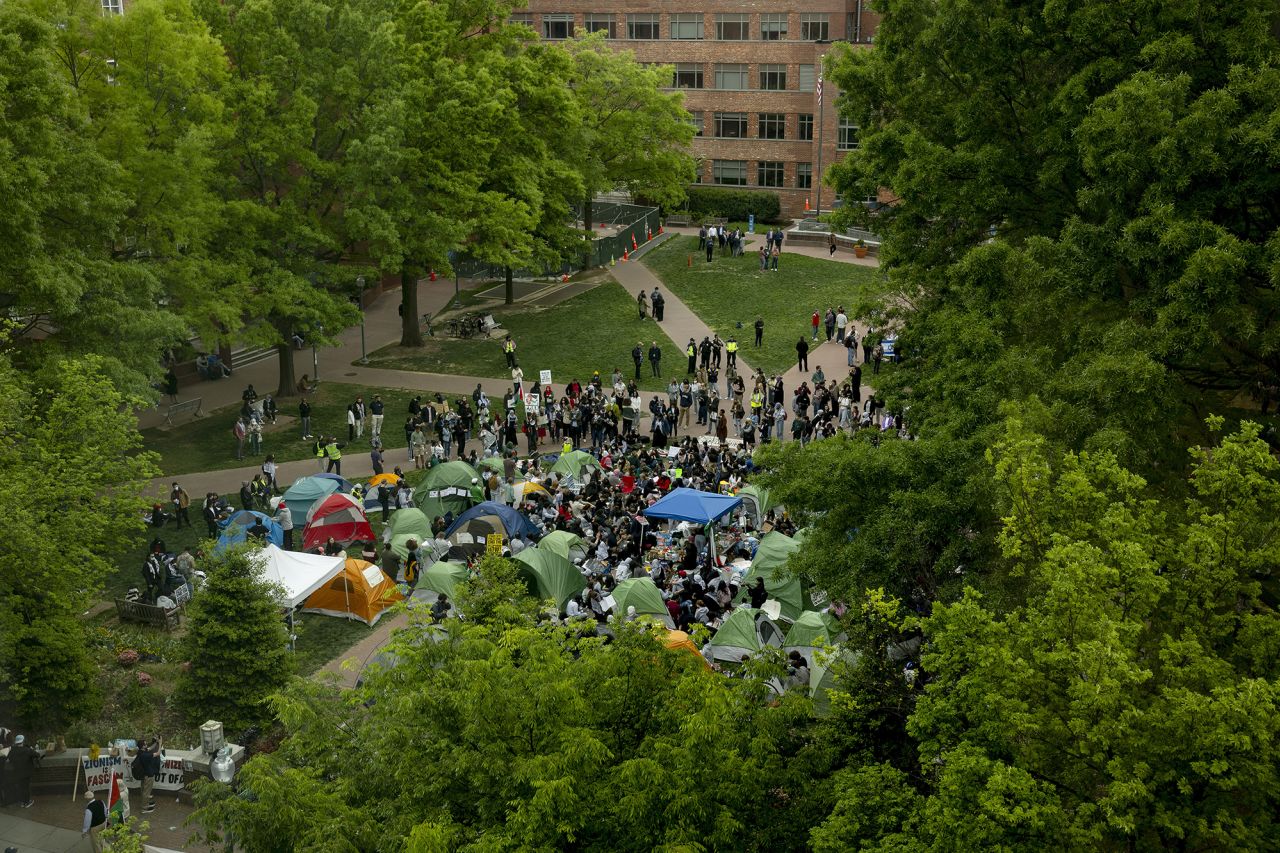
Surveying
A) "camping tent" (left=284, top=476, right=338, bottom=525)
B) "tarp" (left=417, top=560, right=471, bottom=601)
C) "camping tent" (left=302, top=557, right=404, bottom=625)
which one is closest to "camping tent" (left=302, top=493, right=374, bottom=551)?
"camping tent" (left=284, top=476, right=338, bottom=525)

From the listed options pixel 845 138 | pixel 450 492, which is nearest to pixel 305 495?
pixel 450 492

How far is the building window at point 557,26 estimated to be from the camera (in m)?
73.0

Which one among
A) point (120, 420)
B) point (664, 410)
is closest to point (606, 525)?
point (664, 410)

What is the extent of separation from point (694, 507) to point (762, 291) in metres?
28.0

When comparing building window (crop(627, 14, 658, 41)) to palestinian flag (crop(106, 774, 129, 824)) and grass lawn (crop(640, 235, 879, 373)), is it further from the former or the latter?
palestinian flag (crop(106, 774, 129, 824))

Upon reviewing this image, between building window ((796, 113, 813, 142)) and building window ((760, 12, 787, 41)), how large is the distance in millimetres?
4353

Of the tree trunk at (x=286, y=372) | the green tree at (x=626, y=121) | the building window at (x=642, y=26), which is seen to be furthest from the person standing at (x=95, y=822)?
the building window at (x=642, y=26)

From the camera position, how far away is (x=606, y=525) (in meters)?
28.2

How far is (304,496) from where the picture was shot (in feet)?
98.9

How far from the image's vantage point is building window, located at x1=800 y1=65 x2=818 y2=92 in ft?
225

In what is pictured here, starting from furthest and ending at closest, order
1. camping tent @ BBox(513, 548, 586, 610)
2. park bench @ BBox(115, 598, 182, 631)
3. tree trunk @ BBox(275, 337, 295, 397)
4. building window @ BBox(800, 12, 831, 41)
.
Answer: building window @ BBox(800, 12, 831, 41)
tree trunk @ BBox(275, 337, 295, 397)
park bench @ BBox(115, 598, 182, 631)
camping tent @ BBox(513, 548, 586, 610)

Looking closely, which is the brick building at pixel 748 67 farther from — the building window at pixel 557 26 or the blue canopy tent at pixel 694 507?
the blue canopy tent at pixel 694 507

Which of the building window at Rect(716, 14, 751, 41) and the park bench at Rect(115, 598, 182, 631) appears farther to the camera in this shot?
the building window at Rect(716, 14, 751, 41)

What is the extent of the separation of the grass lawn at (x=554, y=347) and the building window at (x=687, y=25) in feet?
82.7
